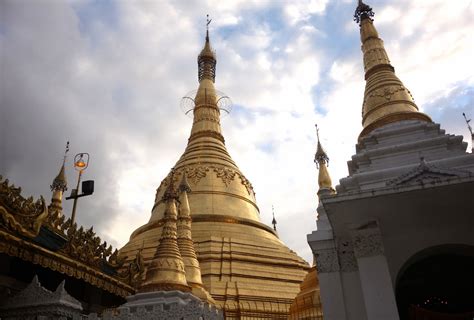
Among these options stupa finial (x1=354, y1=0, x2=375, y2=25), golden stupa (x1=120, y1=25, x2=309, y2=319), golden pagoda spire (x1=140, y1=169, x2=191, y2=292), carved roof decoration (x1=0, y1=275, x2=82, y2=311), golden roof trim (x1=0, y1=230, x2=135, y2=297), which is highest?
stupa finial (x1=354, y1=0, x2=375, y2=25)

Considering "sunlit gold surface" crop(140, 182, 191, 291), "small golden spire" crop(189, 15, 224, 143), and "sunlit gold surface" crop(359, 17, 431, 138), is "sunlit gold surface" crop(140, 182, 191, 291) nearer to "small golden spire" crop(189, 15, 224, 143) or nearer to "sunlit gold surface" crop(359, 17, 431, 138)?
"sunlit gold surface" crop(359, 17, 431, 138)

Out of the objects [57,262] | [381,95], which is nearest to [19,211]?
[57,262]

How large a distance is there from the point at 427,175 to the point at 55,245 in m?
7.50

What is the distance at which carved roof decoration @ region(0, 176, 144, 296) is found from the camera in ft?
24.4

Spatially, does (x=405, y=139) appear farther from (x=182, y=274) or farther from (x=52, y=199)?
(x=52, y=199)

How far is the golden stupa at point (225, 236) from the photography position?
16.0 m

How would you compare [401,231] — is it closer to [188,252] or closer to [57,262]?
[57,262]

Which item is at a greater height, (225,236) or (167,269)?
(225,236)

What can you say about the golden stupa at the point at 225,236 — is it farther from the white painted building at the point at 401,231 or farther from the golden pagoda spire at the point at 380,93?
the golden pagoda spire at the point at 380,93

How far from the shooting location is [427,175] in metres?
8.05

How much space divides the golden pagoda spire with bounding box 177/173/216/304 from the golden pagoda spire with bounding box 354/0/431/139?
671 cm

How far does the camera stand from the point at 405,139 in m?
10.7

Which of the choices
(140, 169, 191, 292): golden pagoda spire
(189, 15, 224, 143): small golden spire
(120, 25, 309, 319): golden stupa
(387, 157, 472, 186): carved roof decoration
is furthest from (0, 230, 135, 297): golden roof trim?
(189, 15, 224, 143): small golden spire

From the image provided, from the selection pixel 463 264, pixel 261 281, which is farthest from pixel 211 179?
pixel 463 264
